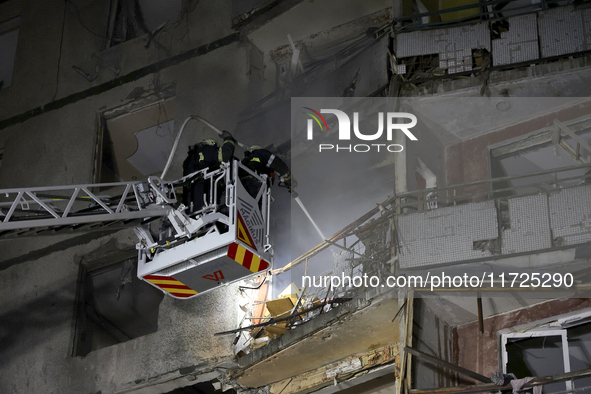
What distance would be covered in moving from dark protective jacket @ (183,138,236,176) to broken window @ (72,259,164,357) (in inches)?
139

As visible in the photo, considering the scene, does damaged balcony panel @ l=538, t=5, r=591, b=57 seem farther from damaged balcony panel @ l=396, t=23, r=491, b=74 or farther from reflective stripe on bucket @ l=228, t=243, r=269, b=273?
reflective stripe on bucket @ l=228, t=243, r=269, b=273

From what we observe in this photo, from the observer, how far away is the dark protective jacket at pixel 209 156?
33.0ft

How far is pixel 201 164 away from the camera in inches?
401

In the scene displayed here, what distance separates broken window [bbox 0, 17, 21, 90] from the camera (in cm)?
1889

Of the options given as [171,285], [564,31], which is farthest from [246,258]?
[564,31]

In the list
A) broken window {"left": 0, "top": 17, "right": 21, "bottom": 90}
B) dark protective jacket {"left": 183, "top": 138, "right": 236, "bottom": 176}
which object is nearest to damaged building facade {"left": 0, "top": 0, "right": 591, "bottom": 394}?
broken window {"left": 0, "top": 17, "right": 21, "bottom": 90}

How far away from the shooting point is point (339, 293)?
9586 millimetres

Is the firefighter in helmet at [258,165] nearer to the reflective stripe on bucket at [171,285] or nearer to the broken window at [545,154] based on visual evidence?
the reflective stripe on bucket at [171,285]

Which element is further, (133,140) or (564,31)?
(133,140)

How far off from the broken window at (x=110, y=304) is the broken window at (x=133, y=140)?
246 centimetres

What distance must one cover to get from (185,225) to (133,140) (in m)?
7.41

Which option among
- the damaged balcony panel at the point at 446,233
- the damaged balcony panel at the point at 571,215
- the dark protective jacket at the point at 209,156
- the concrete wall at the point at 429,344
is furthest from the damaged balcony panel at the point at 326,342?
the dark protective jacket at the point at 209,156

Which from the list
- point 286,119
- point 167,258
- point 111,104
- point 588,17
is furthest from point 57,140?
point 588,17

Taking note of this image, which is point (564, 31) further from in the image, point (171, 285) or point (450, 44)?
point (171, 285)
